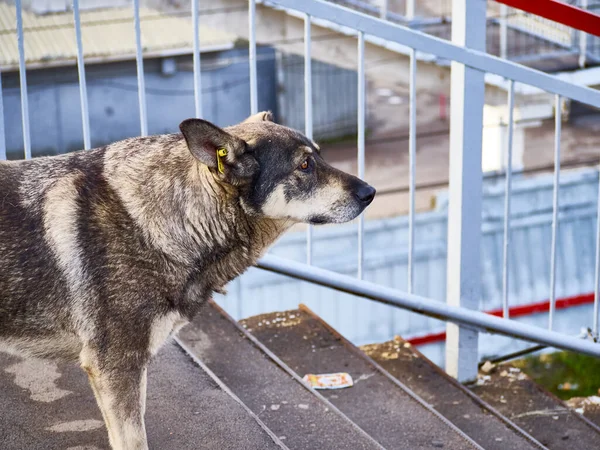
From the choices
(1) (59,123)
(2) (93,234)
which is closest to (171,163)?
(2) (93,234)

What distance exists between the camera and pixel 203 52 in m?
14.6

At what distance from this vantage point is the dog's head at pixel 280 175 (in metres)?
3.21

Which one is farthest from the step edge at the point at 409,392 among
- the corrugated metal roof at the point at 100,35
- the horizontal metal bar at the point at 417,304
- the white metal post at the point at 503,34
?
the corrugated metal roof at the point at 100,35

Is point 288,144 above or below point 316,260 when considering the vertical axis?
above

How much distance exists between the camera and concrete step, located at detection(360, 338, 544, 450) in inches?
164

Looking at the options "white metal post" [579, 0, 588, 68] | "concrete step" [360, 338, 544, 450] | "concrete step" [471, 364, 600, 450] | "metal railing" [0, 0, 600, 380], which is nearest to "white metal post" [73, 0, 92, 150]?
"metal railing" [0, 0, 600, 380]

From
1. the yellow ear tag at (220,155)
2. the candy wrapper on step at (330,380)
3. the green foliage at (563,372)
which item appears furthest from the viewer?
the green foliage at (563,372)

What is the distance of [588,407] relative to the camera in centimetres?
495

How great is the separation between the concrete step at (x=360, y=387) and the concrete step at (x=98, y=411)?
757mm

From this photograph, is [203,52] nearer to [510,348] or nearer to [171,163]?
[510,348]

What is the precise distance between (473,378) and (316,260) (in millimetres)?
4561

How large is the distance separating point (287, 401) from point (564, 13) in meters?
2.20

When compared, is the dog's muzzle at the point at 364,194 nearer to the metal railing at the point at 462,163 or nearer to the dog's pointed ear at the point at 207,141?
the dog's pointed ear at the point at 207,141

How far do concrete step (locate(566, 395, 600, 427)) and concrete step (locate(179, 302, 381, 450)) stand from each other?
1.61 m
